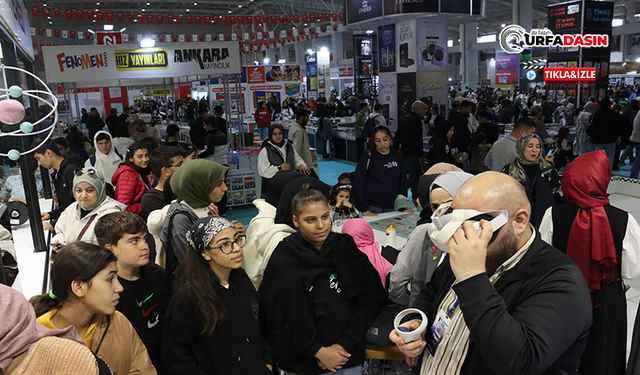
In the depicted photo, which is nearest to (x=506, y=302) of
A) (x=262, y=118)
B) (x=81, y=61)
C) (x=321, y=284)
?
(x=321, y=284)

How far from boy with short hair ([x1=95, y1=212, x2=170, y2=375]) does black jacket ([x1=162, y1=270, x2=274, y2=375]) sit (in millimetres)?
245

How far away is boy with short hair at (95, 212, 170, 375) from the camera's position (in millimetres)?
2301

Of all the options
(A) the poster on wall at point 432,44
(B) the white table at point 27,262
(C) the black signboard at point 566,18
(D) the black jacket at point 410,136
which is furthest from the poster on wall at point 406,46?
(B) the white table at point 27,262

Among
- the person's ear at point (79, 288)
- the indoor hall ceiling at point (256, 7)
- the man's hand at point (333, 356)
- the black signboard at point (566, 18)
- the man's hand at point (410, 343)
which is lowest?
the man's hand at point (333, 356)

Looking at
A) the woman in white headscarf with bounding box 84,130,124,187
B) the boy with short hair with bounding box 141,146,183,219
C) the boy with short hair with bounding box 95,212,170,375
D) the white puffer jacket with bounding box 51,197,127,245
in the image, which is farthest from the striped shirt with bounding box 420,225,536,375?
the woman in white headscarf with bounding box 84,130,124,187

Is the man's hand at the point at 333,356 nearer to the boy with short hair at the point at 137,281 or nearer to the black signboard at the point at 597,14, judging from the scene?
the boy with short hair at the point at 137,281

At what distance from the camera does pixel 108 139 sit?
5.74 meters

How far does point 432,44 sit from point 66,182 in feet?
26.9

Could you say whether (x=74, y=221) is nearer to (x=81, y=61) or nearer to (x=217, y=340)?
(x=217, y=340)

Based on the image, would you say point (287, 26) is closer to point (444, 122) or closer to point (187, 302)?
point (444, 122)

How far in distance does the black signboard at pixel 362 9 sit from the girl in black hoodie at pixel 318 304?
8426 mm

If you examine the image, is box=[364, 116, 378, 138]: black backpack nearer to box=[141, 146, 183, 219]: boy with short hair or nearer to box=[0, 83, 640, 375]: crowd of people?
box=[0, 83, 640, 375]: crowd of people

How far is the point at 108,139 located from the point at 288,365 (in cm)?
433

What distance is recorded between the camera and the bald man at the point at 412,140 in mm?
6980
